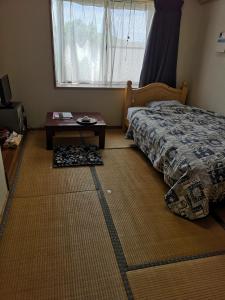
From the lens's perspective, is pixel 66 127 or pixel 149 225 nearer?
pixel 149 225

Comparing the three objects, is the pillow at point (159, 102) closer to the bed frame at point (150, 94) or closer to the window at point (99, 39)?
the bed frame at point (150, 94)

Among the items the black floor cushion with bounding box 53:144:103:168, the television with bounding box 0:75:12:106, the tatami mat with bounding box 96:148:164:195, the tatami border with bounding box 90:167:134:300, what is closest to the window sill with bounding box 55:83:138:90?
the television with bounding box 0:75:12:106

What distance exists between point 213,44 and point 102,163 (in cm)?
243

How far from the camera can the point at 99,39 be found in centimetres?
326

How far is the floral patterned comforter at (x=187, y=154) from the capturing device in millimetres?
1754

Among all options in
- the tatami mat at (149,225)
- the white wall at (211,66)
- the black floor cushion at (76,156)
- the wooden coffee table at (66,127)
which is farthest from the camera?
the white wall at (211,66)

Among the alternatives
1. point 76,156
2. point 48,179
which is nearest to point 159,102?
point 76,156

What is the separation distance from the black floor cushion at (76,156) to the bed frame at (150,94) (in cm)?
103

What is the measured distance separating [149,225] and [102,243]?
0.42m

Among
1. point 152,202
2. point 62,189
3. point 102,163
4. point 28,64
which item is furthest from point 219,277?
point 28,64

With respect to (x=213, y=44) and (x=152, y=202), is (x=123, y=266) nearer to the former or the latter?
(x=152, y=202)

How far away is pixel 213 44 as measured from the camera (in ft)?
10.4

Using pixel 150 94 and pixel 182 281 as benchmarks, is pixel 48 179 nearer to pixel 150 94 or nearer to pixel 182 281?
pixel 182 281

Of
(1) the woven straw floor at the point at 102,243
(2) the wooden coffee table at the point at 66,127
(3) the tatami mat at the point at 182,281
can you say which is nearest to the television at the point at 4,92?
(2) the wooden coffee table at the point at 66,127
